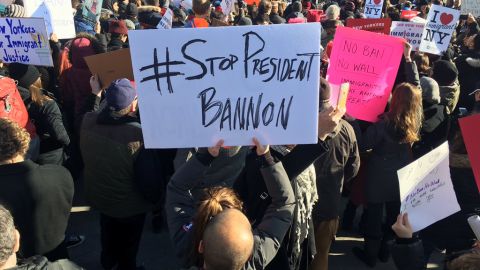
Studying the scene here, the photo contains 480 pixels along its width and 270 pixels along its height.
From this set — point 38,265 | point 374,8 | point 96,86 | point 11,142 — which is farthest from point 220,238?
point 374,8

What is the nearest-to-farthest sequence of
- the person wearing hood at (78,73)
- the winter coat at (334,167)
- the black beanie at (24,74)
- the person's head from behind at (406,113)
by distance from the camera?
1. the winter coat at (334,167)
2. the person's head from behind at (406,113)
3. the black beanie at (24,74)
4. the person wearing hood at (78,73)

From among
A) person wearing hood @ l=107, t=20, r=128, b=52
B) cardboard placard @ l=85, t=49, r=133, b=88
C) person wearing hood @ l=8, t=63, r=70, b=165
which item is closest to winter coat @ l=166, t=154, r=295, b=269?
cardboard placard @ l=85, t=49, r=133, b=88

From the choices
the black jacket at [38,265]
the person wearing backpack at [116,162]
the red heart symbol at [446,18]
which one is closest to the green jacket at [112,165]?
the person wearing backpack at [116,162]

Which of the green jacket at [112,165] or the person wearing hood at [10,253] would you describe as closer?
the person wearing hood at [10,253]

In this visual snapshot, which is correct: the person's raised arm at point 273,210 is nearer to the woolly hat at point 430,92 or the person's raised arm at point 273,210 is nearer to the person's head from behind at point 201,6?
the woolly hat at point 430,92

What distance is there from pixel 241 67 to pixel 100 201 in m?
1.92

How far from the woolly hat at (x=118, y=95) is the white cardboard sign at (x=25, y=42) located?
1692 mm

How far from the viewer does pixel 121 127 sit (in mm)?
3229

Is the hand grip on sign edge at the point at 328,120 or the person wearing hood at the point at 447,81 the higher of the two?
the hand grip on sign edge at the point at 328,120

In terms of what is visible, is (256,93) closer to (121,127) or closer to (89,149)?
(121,127)

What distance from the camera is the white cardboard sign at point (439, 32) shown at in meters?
6.14

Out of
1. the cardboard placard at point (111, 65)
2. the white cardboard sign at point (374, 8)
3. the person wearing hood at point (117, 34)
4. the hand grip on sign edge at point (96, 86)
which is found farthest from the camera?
the white cardboard sign at point (374, 8)

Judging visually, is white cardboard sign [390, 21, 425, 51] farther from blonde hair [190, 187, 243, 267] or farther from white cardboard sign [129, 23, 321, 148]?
blonde hair [190, 187, 243, 267]

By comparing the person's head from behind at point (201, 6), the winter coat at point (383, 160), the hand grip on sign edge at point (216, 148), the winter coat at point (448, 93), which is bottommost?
the winter coat at point (383, 160)
